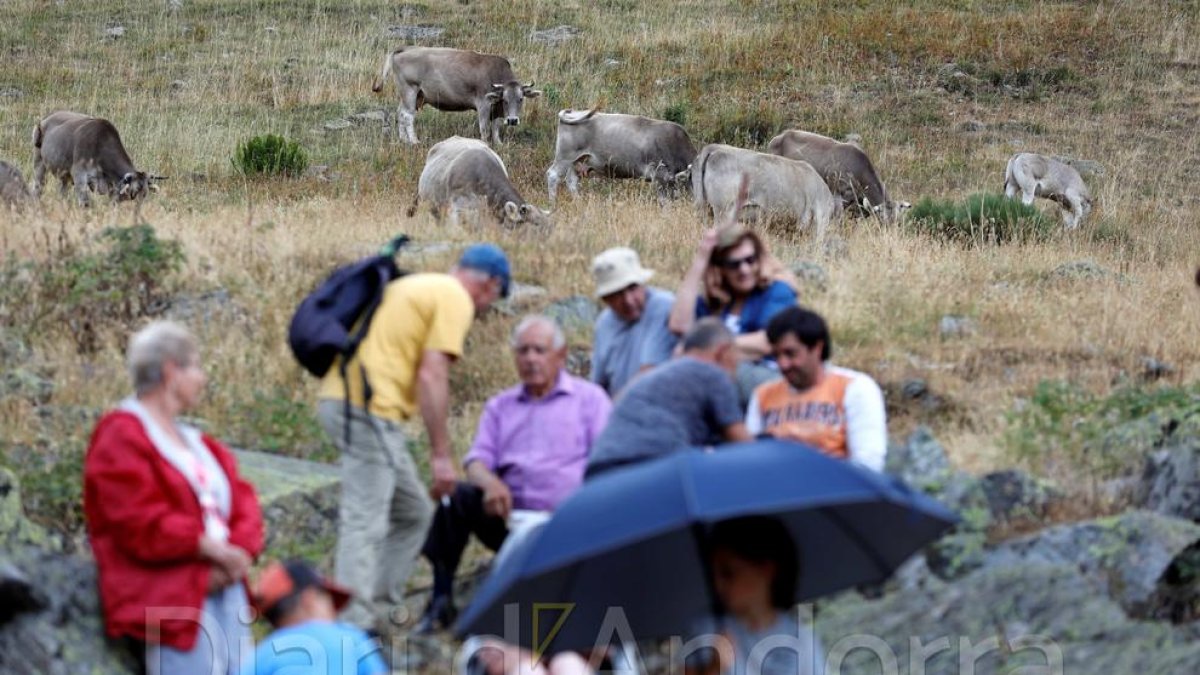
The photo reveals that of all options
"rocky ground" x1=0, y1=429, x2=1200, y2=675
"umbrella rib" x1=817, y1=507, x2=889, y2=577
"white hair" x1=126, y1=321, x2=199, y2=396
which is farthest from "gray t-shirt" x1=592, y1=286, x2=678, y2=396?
"umbrella rib" x1=817, y1=507, x2=889, y2=577

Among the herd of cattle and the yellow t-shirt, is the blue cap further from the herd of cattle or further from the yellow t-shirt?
the herd of cattle

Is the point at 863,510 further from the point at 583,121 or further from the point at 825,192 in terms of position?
the point at 583,121

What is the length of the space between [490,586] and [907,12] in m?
27.7

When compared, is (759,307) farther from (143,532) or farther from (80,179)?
(80,179)

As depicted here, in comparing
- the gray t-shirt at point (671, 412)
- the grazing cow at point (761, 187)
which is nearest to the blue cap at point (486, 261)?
the gray t-shirt at point (671, 412)

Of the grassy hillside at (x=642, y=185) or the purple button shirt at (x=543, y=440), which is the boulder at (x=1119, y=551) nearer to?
the grassy hillside at (x=642, y=185)

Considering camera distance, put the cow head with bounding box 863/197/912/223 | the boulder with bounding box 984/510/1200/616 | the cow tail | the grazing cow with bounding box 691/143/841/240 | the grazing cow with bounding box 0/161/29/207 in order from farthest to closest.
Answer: the cow tail → the cow head with bounding box 863/197/912/223 → the grazing cow with bounding box 691/143/841/240 → the grazing cow with bounding box 0/161/29/207 → the boulder with bounding box 984/510/1200/616

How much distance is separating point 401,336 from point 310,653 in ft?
6.59

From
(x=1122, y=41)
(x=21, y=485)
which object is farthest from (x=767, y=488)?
(x=1122, y=41)

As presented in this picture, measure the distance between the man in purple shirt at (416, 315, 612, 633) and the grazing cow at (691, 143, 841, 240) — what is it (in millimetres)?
10404

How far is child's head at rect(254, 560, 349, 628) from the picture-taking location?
583 centimetres

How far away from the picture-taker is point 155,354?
21.3 feet

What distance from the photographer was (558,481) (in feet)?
25.1

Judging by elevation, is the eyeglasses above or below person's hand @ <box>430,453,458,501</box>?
above
